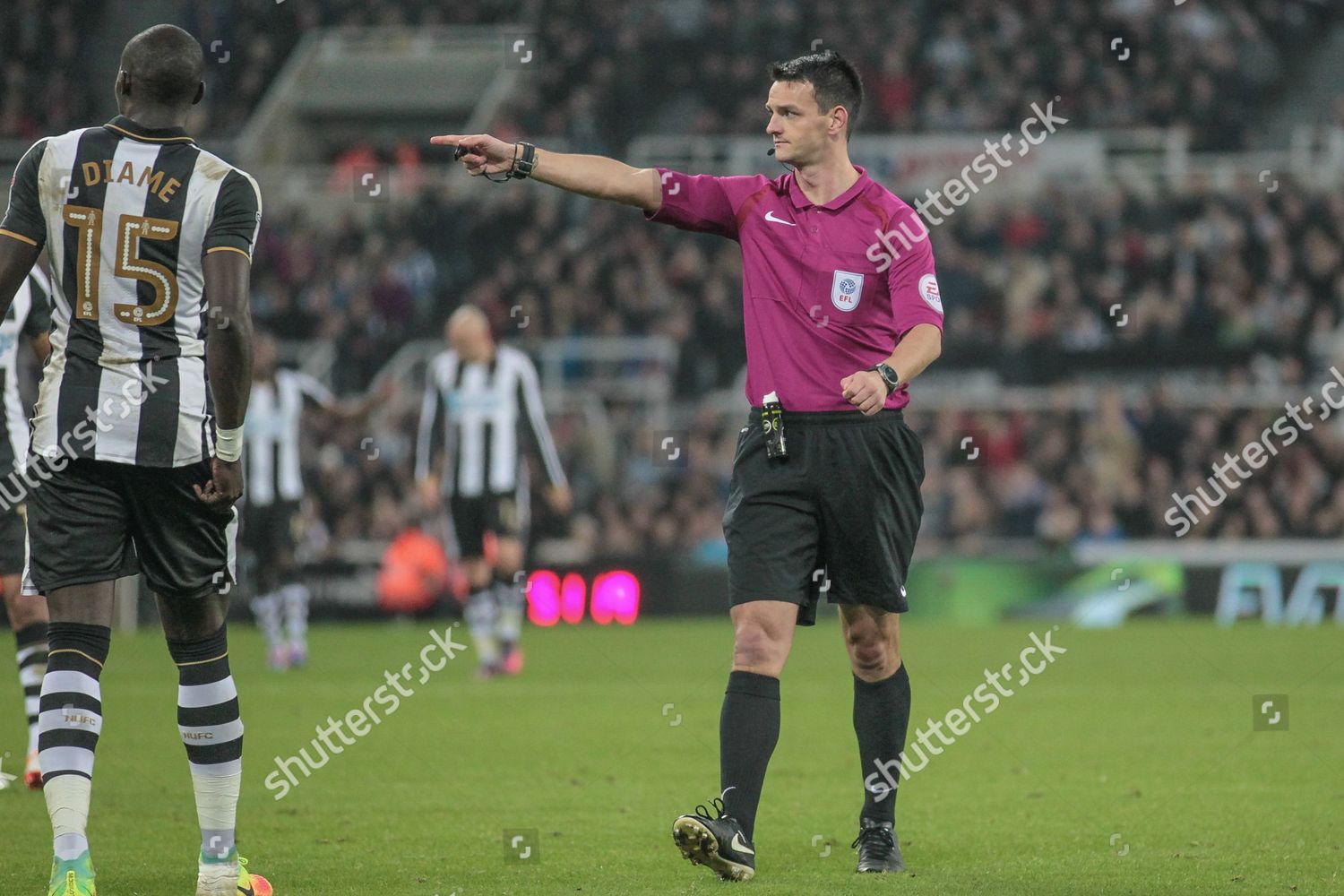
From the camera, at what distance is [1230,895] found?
517cm

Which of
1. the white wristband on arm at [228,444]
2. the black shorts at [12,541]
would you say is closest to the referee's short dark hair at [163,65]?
the white wristband on arm at [228,444]

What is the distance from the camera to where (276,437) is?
46.1 ft

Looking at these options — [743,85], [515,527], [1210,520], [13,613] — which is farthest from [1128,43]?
[13,613]

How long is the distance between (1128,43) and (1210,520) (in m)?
9.40

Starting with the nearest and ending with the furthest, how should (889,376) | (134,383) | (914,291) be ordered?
(134,383) < (889,376) < (914,291)

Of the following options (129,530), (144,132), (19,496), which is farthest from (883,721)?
(19,496)

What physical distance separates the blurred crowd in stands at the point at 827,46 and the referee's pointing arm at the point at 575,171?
1912cm

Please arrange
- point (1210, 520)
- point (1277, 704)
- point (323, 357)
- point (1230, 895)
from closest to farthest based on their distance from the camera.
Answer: point (1230, 895), point (1277, 704), point (1210, 520), point (323, 357)

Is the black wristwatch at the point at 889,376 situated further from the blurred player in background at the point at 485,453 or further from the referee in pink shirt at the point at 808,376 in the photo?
the blurred player in background at the point at 485,453

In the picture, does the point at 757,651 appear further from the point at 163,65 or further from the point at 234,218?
the point at 163,65

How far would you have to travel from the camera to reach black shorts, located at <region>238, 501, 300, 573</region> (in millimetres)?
14281

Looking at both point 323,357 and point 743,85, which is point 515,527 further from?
point 743,85

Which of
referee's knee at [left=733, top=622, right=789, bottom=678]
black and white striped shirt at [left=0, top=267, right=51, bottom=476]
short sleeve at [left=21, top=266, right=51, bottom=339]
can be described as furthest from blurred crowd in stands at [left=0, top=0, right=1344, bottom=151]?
referee's knee at [left=733, top=622, right=789, bottom=678]

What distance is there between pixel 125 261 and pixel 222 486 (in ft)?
2.11
